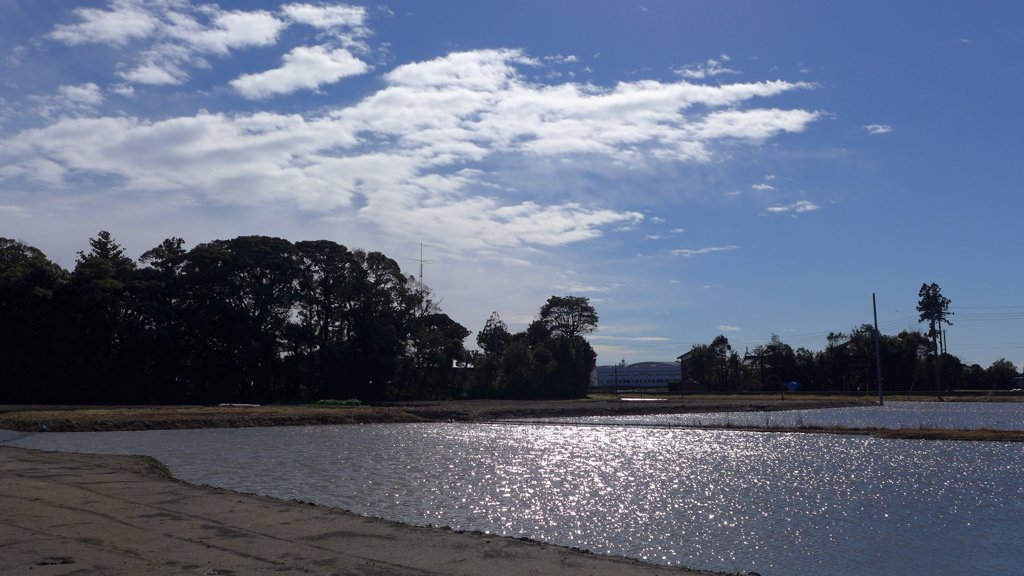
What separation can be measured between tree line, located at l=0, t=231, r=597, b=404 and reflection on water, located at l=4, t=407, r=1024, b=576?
23.2 meters

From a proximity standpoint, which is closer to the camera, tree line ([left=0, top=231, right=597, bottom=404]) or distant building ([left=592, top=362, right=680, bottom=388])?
tree line ([left=0, top=231, right=597, bottom=404])

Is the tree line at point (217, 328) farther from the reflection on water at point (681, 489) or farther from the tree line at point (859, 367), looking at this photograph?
the tree line at point (859, 367)

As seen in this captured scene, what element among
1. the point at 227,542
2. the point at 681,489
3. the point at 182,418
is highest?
the point at 227,542

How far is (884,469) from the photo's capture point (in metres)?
21.3

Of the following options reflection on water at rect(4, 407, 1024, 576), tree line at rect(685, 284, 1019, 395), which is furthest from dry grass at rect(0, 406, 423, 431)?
tree line at rect(685, 284, 1019, 395)

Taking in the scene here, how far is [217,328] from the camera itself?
53.9m

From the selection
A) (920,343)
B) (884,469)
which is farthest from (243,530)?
(920,343)

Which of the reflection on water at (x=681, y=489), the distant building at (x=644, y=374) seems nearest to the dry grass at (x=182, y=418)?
the reflection on water at (x=681, y=489)

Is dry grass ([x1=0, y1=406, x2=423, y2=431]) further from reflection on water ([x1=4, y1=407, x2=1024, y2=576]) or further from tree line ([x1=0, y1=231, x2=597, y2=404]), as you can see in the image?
tree line ([x1=0, y1=231, x2=597, y2=404])

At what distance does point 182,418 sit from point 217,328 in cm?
1864

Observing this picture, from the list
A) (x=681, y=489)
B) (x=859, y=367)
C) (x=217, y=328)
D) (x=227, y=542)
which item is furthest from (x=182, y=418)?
(x=859, y=367)

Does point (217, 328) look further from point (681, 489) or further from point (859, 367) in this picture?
point (859, 367)

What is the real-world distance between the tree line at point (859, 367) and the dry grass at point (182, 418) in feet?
212

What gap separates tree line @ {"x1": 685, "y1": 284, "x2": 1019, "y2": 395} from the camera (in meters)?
90.4
